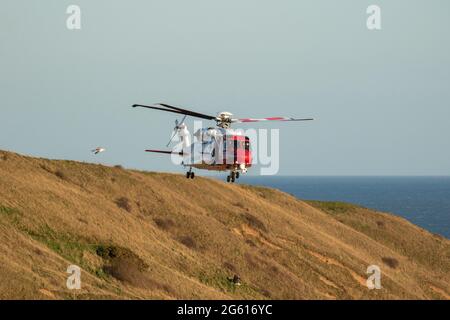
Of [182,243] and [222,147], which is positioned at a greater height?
[222,147]

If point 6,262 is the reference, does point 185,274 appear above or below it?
below

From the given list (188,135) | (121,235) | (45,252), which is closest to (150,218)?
(121,235)

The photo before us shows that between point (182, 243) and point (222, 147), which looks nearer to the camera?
point (222, 147)

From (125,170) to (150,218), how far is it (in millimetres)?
11582

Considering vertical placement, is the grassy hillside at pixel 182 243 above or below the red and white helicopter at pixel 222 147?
below

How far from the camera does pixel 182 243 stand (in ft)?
233

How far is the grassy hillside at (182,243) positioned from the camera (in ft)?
181

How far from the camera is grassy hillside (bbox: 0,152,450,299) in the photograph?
55.2 metres

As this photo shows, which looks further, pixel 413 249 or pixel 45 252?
pixel 413 249

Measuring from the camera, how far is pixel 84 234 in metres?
61.3

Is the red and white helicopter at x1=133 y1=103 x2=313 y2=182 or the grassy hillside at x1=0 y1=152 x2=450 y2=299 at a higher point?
the red and white helicopter at x1=133 y1=103 x2=313 y2=182

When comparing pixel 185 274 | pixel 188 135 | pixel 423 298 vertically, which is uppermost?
pixel 188 135

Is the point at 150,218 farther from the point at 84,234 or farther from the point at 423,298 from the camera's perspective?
the point at 423,298
